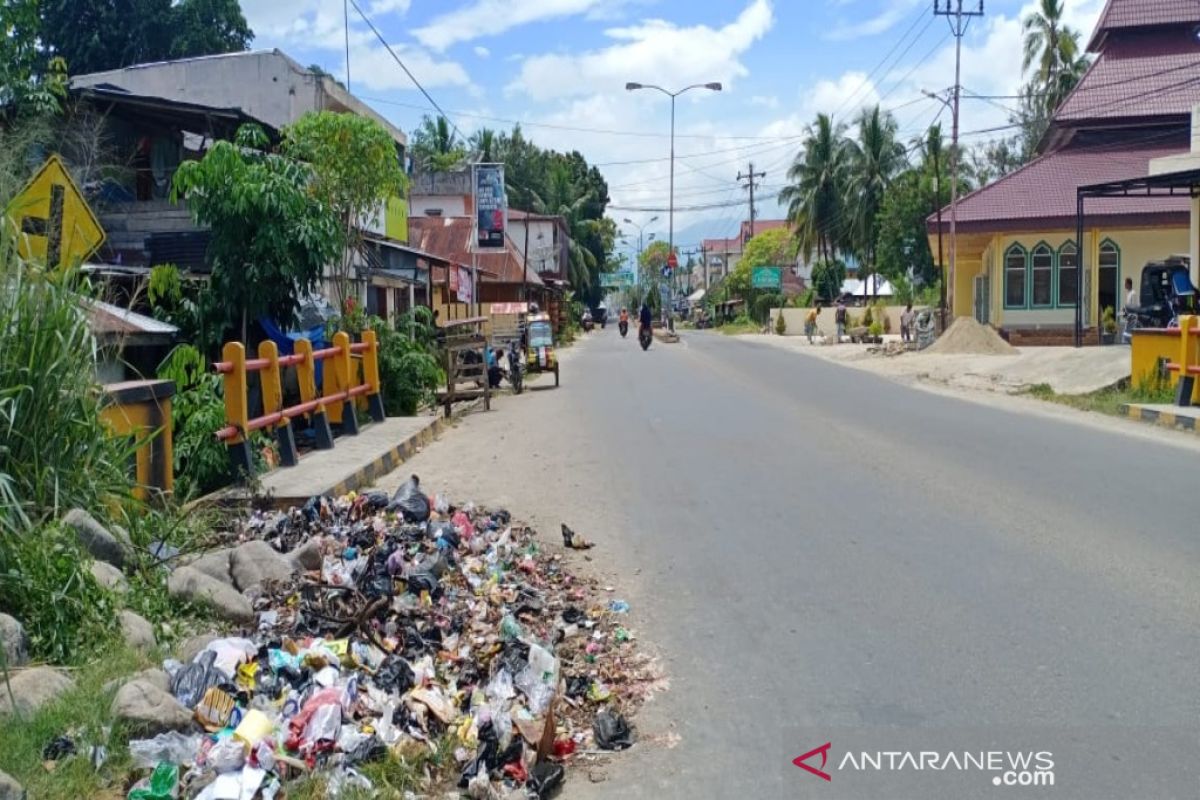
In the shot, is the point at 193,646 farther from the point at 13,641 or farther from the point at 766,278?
the point at 766,278

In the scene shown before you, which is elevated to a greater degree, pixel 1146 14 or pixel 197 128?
pixel 1146 14

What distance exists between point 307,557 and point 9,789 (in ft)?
11.1

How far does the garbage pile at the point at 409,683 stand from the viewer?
14.6 feet

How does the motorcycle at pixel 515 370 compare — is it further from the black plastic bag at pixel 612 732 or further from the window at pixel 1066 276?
the window at pixel 1066 276

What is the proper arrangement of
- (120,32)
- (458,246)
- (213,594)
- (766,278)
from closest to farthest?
(213,594), (120,32), (458,246), (766,278)

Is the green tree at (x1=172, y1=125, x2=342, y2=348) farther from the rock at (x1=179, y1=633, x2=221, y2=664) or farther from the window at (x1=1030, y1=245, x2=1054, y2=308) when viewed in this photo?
the window at (x1=1030, y1=245, x2=1054, y2=308)

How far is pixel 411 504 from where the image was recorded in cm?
895

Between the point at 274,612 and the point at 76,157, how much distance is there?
15497 millimetres

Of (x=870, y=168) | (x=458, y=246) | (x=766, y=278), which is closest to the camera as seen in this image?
(x=458, y=246)

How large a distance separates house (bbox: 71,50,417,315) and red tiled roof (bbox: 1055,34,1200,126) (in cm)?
2234

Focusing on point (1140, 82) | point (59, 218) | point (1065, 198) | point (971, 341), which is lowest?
point (971, 341)

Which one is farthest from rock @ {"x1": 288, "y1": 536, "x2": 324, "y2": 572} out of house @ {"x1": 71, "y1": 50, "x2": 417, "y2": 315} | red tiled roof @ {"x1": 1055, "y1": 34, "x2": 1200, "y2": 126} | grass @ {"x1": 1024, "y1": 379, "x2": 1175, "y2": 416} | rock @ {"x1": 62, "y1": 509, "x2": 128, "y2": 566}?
red tiled roof @ {"x1": 1055, "y1": 34, "x2": 1200, "y2": 126}

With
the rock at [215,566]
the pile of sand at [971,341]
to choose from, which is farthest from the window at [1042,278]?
the rock at [215,566]

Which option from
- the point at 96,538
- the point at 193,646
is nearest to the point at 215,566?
the point at 96,538
